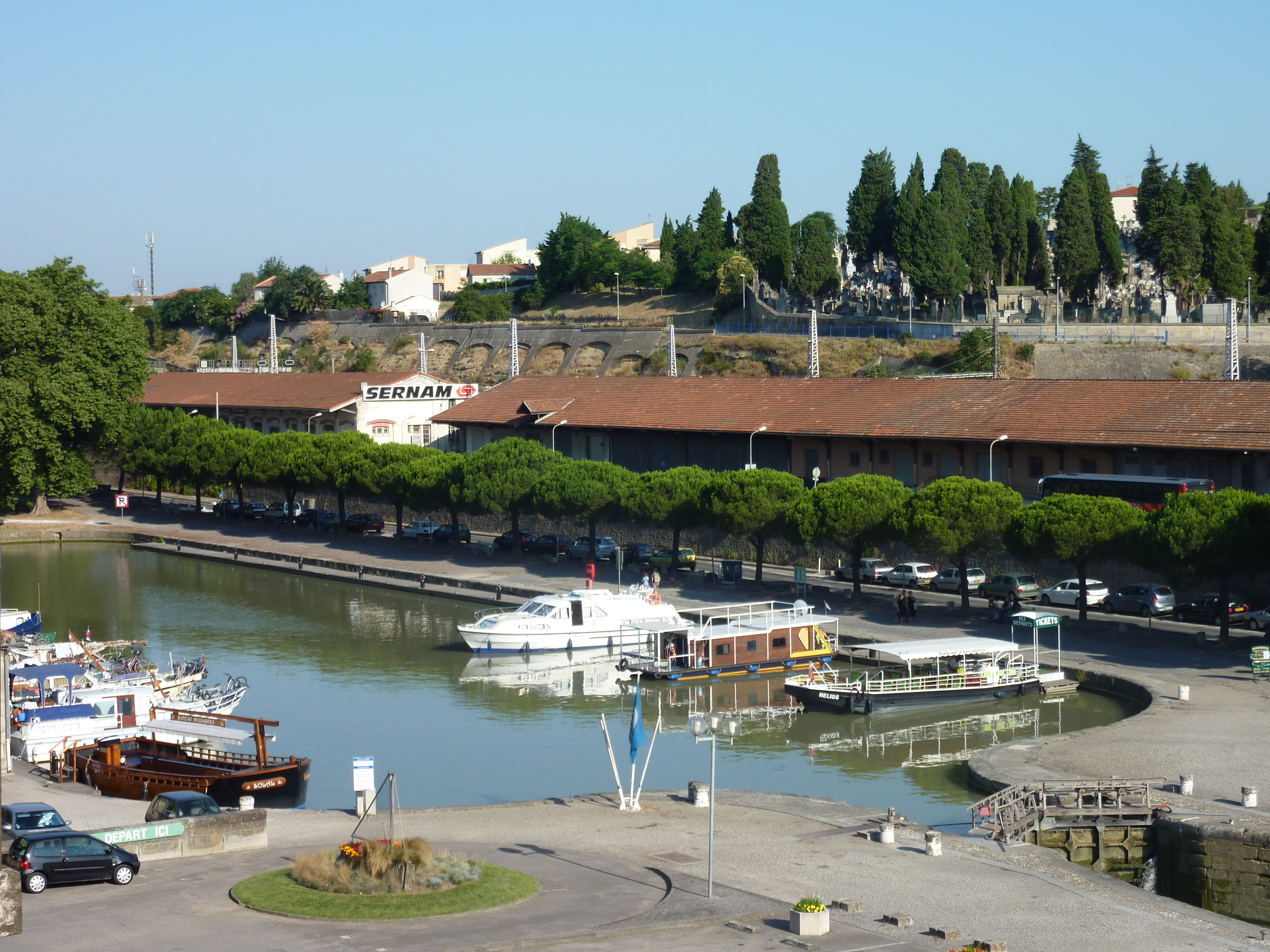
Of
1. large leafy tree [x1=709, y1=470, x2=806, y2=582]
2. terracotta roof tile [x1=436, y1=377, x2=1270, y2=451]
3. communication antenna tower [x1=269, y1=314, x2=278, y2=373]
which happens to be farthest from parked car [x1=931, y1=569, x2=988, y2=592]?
communication antenna tower [x1=269, y1=314, x2=278, y2=373]

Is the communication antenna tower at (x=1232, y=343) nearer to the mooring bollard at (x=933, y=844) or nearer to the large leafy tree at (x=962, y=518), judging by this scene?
the large leafy tree at (x=962, y=518)

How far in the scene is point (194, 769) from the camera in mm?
33281

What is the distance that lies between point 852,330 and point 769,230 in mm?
20890

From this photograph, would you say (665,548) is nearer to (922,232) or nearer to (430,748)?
(430,748)

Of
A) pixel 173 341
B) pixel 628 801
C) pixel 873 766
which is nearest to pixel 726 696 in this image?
pixel 873 766

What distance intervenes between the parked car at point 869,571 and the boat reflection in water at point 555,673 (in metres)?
12.6

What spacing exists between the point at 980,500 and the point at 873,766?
16928mm

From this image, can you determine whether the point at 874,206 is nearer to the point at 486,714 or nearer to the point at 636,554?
the point at 636,554

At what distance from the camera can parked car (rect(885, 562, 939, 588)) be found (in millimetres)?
57406

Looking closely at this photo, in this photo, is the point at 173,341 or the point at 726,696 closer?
the point at 726,696

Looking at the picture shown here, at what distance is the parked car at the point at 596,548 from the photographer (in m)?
65.6

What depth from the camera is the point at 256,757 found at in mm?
34000

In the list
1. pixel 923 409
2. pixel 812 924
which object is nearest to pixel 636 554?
pixel 923 409

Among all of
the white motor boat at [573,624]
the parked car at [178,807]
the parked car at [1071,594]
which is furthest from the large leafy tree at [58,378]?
the parked car at [178,807]
